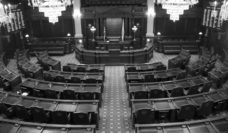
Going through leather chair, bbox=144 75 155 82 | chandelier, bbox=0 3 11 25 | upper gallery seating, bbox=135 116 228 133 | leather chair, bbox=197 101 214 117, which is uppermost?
chandelier, bbox=0 3 11 25

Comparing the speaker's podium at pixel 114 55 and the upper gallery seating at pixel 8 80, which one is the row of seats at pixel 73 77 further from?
the speaker's podium at pixel 114 55

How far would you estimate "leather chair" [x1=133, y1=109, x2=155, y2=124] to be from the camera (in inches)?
313

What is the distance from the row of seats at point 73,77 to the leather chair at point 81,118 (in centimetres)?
343

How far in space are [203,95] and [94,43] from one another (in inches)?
498

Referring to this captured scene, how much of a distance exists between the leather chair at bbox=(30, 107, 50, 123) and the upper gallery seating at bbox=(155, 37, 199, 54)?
46.4 feet

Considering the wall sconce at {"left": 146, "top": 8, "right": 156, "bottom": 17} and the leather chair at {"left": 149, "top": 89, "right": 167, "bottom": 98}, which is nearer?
the leather chair at {"left": 149, "top": 89, "right": 167, "bottom": 98}

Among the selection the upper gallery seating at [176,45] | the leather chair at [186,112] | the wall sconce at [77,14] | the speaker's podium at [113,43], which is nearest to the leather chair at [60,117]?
the leather chair at [186,112]

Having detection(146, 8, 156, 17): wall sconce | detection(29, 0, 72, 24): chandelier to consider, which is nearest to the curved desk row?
detection(146, 8, 156, 17): wall sconce

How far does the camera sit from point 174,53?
20.0 m

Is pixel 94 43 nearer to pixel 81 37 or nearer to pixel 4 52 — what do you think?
pixel 81 37

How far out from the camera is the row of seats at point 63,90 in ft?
32.1

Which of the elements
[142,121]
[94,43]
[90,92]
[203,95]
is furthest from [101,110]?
[94,43]

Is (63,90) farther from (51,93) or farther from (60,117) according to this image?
(60,117)

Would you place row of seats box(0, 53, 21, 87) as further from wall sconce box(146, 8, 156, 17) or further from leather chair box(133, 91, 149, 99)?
wall sconce box(146, 8, 156, 17)
